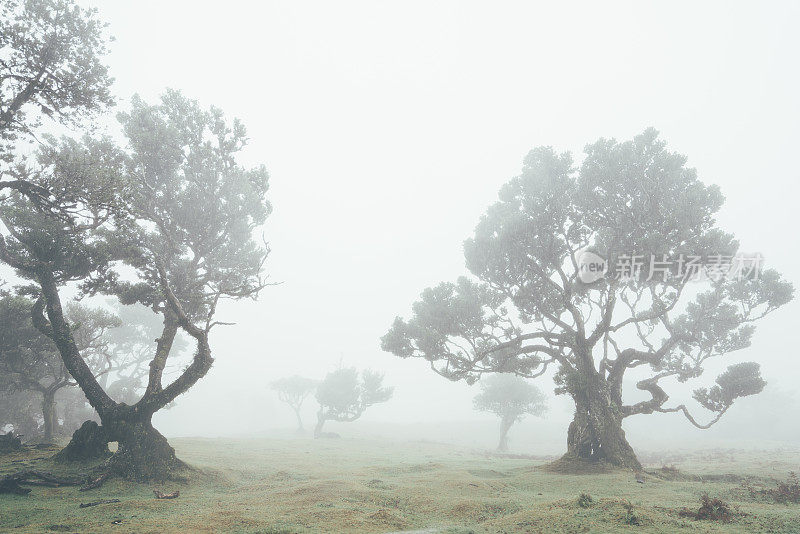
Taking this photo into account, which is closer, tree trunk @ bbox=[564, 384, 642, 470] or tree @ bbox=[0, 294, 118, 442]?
tree trunk @ bbox=[564, 384, 642, 470]

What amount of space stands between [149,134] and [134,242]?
241 inches

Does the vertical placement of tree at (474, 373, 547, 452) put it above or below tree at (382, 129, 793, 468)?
below

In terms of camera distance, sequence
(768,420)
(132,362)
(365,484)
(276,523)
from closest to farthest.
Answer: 1. (276,523)
2. (365,484)
3. (132,362)
4. (768,420)

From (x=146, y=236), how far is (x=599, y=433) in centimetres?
2751

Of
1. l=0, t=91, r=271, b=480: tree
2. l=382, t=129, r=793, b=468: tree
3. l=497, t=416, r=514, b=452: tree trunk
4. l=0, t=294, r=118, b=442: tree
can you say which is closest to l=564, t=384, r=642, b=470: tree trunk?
l=382, t=129, r=793, b=468: tree

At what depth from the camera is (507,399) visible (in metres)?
54.5

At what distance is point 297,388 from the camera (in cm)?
7775

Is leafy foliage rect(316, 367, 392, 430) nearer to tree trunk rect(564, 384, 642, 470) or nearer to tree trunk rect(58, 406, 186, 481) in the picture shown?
tree trunk rect(564, 384, 642, 470)

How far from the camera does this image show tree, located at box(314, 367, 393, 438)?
63.3 m

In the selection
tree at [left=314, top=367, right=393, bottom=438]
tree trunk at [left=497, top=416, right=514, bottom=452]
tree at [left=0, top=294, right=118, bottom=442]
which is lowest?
tree trunk at [left=497, top=416, right=514, bottom=452]

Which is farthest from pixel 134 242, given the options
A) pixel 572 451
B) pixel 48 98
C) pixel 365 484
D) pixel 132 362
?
pixel 132 362

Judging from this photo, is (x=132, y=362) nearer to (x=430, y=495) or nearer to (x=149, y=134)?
(x=149, y=134)

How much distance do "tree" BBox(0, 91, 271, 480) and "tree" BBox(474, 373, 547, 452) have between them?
143 feet

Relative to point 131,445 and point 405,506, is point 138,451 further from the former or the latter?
point 405,506
